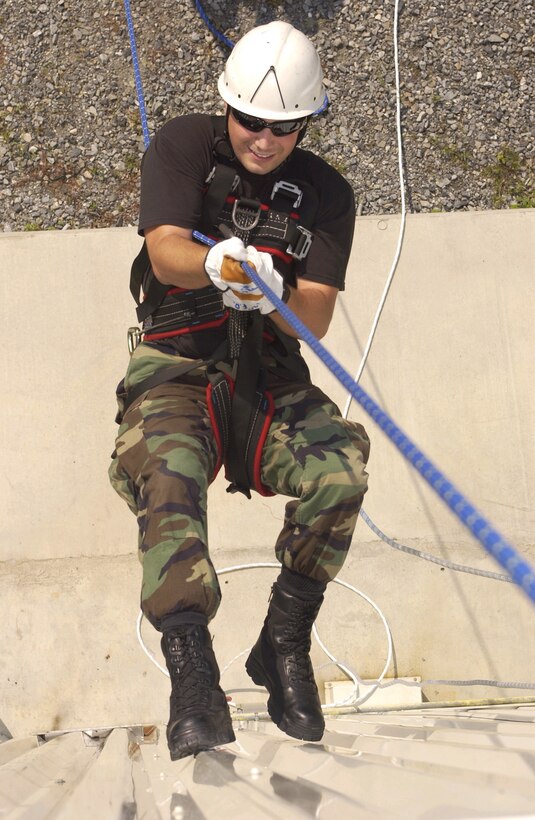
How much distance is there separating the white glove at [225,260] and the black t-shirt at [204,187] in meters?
0.26

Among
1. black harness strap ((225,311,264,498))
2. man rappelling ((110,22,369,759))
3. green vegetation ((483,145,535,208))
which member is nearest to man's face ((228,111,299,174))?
man rappelling ((110,22,369,759))

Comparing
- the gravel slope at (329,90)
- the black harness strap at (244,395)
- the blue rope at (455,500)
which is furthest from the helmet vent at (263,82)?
the gravel slope at (329,90)

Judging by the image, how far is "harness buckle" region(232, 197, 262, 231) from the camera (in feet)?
8.49

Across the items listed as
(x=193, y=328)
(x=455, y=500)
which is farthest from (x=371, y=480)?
(x=455, y=500)

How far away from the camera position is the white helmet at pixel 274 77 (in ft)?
8.28

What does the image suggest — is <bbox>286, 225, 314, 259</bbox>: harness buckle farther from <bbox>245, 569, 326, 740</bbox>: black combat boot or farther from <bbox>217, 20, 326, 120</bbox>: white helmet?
<bbox>245, 569, 326, 740</bbox>: black combat boot

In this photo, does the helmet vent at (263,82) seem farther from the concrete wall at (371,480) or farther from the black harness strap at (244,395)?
the concrete wall at (371,480)

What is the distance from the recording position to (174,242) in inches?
97.6

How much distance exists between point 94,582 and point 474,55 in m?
3.32

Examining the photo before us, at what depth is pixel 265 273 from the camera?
92.5 inches

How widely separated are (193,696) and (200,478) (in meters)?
0.58

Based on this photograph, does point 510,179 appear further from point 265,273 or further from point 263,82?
point 265,273

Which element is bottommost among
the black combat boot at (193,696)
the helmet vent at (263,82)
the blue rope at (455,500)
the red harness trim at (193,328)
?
the black combat boot at (193,696)

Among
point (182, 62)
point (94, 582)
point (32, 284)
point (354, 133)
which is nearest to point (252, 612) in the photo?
point (94, 582)
